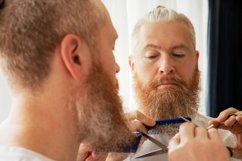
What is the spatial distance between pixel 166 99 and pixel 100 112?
0.50m

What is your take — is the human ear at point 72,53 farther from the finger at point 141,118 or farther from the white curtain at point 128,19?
the white curtain at point 128,19

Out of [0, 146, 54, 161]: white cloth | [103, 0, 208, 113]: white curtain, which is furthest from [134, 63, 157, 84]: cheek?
[0, 146, 54, 161]: white cloth

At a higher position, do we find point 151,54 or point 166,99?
point 151,54

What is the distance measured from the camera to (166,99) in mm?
1194

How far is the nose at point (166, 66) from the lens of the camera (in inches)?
46.0

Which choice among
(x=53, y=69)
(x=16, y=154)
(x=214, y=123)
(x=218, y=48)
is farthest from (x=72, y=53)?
(x=218, y=48)

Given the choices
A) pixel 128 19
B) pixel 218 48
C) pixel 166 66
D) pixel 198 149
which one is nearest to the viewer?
pixel 198 149

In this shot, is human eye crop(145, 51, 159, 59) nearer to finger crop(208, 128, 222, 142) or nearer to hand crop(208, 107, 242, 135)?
hand crop(208, 107, 242, 135)

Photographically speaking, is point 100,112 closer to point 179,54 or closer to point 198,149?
point 198,149

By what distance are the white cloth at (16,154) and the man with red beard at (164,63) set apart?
648 mm

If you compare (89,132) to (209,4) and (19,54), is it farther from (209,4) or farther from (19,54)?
(209,4)

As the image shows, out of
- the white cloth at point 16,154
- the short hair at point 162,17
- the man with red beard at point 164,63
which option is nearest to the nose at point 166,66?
the man with red beard at point 164,63

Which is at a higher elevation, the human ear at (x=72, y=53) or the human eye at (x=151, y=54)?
the human ear at (x=72, y=53)

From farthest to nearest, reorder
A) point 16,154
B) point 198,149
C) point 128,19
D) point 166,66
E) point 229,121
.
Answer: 1. point 128,19
2. point 166,66
3. point 229,121
4. point 198,149
5. point 16,154
